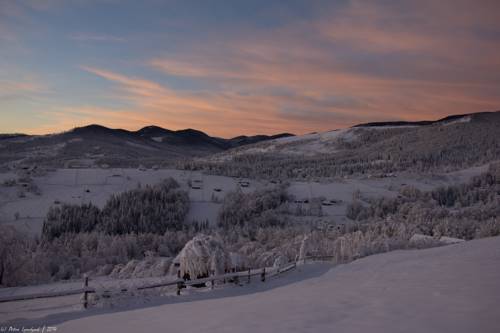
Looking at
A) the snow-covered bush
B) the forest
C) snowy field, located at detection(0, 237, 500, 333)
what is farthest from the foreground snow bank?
the forest

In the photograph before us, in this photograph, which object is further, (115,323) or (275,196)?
(275,196)

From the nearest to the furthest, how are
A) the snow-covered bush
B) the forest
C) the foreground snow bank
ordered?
the foreground snow bank, the snow-covered bush, the forest

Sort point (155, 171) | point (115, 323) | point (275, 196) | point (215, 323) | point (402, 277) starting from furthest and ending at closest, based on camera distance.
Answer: point (155, 171) < point (275, 196) < point (402, 277) < point (115, 323) < point (215, 323)

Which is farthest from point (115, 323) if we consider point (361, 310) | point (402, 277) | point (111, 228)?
point (111, 228)

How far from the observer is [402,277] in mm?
13969

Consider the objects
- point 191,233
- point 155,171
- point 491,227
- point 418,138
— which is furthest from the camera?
point 418,138

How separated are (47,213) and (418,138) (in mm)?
140474

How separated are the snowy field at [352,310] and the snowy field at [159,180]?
3673 cm

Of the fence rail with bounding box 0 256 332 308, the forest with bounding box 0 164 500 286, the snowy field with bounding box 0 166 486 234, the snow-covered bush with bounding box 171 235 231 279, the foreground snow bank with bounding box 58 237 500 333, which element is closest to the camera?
the foreground snow bank with bounding box 58 237 500 333

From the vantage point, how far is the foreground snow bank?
8164mm

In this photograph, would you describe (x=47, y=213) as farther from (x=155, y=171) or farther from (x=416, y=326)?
(x=416, y=326)

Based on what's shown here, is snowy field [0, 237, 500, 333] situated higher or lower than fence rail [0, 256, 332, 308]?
higher

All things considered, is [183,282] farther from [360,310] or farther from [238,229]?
[238,229]

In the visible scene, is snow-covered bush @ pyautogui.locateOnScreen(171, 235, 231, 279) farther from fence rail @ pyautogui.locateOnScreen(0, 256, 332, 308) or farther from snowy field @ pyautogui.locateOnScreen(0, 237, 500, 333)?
snowy field @ pyautogui.locateOnScreen(0, 237, 500, 333)
